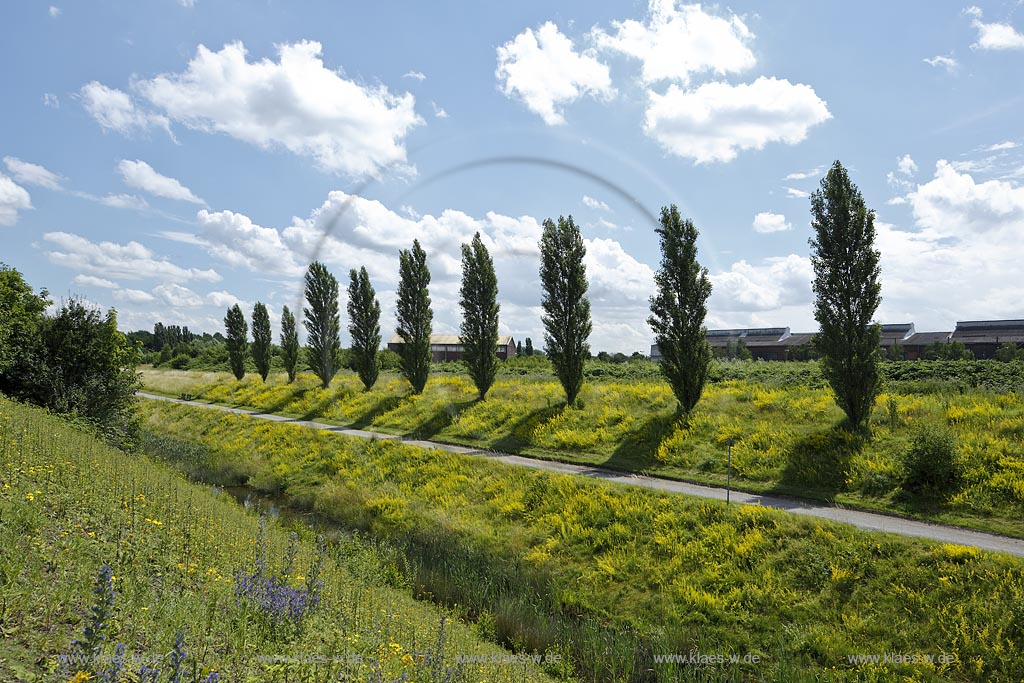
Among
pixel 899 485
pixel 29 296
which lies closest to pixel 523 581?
pixel 899 485

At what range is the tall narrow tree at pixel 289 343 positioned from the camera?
6191 centimetres

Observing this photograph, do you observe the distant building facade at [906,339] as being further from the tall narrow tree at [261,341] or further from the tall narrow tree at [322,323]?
the tall narrow tree at [261,341]

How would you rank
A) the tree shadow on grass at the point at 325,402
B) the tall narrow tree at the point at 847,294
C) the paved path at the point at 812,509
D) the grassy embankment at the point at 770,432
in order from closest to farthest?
1. the paved path at the point at 812,509
2. the grassy embankment at the point at 770,432
3. the tall narrow tree at the point at 847,294
4. the tree shadow on grass at the point at 325,402

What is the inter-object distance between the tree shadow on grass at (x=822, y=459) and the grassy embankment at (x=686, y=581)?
4.71 metres

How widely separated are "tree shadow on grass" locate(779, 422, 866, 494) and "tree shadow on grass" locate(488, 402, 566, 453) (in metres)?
13.1

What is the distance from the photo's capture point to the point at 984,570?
1132 centimetres

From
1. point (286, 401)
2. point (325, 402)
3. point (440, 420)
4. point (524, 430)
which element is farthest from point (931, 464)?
point (286, 401)

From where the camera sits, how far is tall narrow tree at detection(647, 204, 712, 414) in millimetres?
26812

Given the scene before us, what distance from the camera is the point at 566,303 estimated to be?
33781 mm

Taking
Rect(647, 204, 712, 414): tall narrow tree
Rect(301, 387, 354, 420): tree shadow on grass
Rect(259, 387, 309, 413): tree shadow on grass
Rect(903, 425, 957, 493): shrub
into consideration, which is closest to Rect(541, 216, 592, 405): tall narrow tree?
Rect(647, 204, 712, 414): tall narrow tree

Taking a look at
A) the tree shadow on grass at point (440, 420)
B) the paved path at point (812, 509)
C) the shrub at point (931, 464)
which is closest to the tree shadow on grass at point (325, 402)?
the tree shadow on grass at point (440, 420)

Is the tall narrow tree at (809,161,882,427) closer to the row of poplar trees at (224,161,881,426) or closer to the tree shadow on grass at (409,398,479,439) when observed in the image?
the row of poplar trees at (224,161,881,426)

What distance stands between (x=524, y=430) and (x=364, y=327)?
2594 centimetres

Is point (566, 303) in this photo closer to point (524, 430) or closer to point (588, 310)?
point (588, 310)
